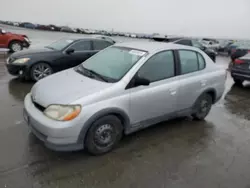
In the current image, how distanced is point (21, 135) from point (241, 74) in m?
7.65

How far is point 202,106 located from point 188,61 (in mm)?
1082

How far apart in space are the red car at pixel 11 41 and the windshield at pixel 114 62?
11494 millimetres

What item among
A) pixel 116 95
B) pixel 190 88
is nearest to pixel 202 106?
pixel 190 88

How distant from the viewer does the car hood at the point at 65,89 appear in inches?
127

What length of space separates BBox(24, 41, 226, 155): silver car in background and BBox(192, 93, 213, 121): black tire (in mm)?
25

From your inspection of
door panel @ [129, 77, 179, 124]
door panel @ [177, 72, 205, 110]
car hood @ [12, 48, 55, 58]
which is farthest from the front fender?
car hood @ [12, 48, 55, 58]

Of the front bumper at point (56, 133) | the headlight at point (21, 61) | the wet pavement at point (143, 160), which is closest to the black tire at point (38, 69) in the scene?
the headlight at point (21, 61)

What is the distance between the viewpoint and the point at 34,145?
11.9 feet

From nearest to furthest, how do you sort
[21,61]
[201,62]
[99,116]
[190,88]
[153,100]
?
[99,116] < [153,100] < [190,88] < [201,62] < [21,61]

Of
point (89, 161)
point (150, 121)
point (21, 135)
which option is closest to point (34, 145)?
point (21, 135)

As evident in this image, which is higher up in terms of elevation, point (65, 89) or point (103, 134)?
point (65, 89)

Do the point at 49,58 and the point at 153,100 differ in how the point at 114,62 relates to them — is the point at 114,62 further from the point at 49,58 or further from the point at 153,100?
the point at 49,58

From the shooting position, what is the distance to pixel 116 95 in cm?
341

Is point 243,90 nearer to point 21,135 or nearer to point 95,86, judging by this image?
point 95,86
